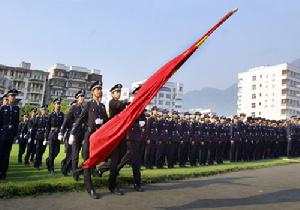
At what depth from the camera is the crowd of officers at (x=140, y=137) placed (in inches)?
311

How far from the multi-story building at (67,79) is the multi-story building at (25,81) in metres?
2.76

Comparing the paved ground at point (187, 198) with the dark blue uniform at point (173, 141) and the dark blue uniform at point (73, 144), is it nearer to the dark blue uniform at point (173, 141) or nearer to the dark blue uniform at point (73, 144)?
the dark blue uniform at point (73, 144)

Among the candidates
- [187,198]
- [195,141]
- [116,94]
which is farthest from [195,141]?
[187,198]

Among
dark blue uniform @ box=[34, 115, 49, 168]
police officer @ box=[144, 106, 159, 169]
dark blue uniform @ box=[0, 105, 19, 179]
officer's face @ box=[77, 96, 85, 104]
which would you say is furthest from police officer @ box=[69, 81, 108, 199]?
police officer @ box=[144, 106, 159, 169]

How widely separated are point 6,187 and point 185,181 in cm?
495

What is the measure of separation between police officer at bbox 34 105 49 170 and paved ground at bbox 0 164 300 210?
4.28 m

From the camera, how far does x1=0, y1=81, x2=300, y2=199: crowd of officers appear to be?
7.91 metres

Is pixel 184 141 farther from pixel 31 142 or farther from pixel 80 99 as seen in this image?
pixel 31 142

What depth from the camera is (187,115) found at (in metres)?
15.1

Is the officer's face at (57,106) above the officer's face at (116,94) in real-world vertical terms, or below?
below

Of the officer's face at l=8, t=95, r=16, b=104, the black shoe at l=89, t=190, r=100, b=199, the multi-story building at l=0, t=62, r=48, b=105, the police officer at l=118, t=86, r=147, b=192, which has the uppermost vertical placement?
the multi-story building at l=0, t=62, r=48, b=105

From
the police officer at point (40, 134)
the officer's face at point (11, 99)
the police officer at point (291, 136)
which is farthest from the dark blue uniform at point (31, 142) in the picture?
the police officer at point (291, 136)

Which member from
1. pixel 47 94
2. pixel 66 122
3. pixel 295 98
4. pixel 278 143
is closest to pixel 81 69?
pixel 47 94

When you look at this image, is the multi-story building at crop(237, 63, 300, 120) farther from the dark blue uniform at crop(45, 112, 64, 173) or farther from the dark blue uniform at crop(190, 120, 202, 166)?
the dark blue uniform at crop(45, 112, 64, 173)
